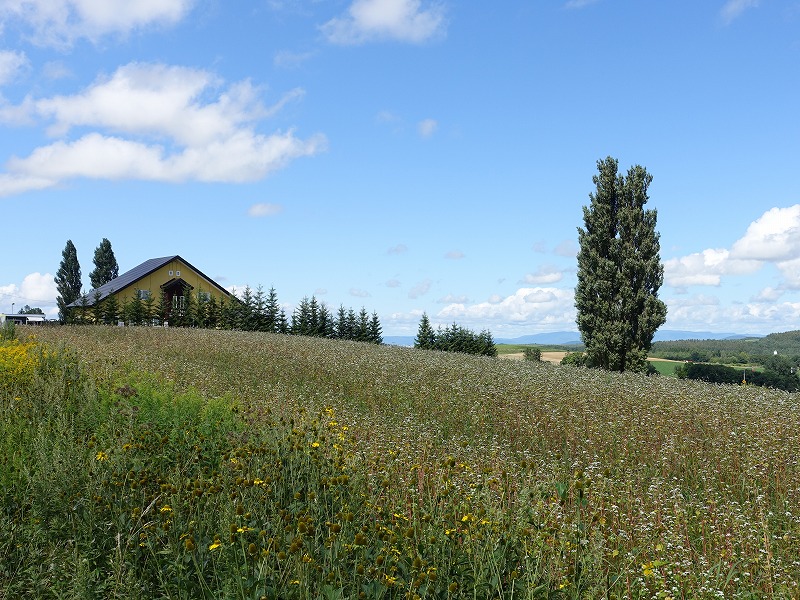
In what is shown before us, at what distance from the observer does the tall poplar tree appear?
2616 cm

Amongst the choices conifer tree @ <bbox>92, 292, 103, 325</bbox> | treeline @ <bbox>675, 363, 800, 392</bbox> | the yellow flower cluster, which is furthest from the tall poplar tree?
conifer tree @ <bbox>92, 292, 103, 325</bbox>

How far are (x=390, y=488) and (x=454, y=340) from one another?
3176cm

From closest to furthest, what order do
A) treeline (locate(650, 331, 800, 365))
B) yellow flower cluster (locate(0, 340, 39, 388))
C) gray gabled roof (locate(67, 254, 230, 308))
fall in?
1. yellow flower cluster (locate(0, 340, 39, 388))
2. gray gabled roof (locate(67, 254, 230, 308))
3. treeline (locate(650, 331, 800, 365))

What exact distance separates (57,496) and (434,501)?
141 inches

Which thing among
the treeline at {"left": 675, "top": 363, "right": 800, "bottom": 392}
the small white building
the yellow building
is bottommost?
the treeline at {"left": 675, "top": 363, "right": 800, "bottom": 392}

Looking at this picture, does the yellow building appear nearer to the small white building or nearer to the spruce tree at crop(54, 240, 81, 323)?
the small white building

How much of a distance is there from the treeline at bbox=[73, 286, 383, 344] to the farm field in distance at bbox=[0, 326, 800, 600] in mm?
27333

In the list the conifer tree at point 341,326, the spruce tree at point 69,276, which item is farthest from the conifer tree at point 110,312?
the spruce tree at point 69,276

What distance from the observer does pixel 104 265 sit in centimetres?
7069

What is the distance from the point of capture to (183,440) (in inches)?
286

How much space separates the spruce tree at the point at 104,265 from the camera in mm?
70169

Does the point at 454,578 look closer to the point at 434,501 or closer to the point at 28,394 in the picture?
the point at 434,501

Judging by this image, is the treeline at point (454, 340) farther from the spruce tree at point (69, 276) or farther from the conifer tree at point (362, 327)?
the spruce tree at point (69, 276)

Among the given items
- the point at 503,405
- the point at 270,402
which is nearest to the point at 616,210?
the point at 503,405
